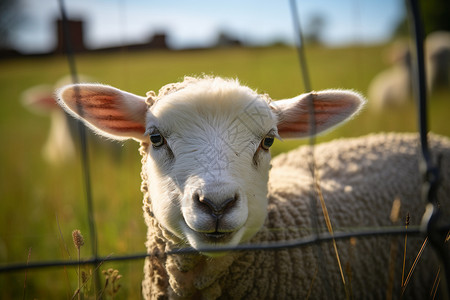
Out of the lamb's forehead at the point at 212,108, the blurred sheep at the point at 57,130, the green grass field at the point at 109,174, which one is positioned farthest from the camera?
the blurred sheep at the point at 57,130

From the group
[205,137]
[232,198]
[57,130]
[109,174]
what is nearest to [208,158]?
[205,137]

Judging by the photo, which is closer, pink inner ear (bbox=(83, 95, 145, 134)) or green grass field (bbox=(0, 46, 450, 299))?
pink inner ear (bbox=(83, 95, 145, 134))

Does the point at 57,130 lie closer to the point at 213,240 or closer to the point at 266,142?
the point at 266,142

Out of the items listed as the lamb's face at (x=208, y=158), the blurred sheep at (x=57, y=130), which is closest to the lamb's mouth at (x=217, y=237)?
the lamb's face at (x=208, y=158)

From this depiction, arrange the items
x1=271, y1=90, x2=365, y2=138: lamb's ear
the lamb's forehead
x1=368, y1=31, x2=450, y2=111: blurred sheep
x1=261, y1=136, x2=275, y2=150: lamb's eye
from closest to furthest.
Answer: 1. the lamb's forehead
2. x1=261, y1=136, x2=275, y2=150: lamb's eye
3. x1=271, y1=90, x2=365, y2=138: lamb's ear
4. x1=368, y1=31, x2=450, y2=111: blurred sheep

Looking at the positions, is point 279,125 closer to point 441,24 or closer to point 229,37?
point 229,37

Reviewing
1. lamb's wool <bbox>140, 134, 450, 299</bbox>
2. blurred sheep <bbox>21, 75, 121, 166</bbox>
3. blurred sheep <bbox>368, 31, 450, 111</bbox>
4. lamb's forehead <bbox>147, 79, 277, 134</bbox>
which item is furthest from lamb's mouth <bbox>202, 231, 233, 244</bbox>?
blurred sheep <bbox>368, 31, 450, 111</bbox>

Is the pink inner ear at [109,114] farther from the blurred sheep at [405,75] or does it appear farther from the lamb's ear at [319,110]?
the blurred sheep at [405,75]

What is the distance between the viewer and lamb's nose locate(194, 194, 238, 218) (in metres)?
1.68

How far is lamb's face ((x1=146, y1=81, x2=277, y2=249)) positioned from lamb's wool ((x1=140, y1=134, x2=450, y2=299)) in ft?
0.92

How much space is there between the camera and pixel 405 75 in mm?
14289

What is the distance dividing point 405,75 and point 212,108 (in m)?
14.4

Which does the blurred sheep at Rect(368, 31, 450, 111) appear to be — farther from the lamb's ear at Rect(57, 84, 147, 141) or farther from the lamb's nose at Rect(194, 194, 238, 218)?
the lamb's nose at Rect(194, 194, 238, 218)

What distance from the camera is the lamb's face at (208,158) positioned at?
70.2 inches
